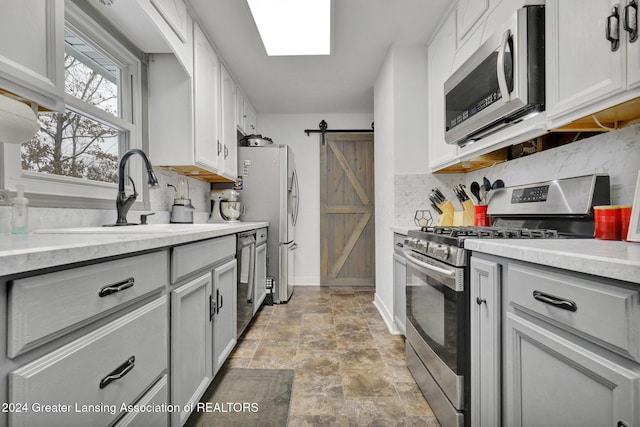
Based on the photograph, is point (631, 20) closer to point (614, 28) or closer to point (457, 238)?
point (614, 28)

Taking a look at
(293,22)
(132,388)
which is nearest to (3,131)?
(132,388)

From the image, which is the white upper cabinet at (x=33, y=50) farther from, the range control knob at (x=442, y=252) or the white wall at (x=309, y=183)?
the white wall at (x=309, y=183)

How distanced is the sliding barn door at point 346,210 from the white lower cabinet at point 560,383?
10.8ft

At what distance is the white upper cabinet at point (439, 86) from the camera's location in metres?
2.14

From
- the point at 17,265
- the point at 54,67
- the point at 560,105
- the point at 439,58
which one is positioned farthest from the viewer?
the point at 439,58

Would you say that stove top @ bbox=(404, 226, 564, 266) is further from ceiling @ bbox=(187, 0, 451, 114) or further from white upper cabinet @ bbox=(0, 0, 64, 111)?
ceiling @ bbox=(187, 0, 451, 114)

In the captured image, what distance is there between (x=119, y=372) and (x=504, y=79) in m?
1.90

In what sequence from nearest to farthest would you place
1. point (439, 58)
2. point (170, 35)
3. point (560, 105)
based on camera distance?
point (560, 105), point (170, 35), point (439, 58)

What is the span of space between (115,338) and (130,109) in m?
1.76

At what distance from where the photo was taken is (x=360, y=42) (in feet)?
8.44

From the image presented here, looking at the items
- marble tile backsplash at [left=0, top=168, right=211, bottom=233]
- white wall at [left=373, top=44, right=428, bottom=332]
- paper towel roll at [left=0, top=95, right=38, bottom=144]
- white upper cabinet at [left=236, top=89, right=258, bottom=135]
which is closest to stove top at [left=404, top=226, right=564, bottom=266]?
white wall at [left=373, top=44, right=428, bottom=332]

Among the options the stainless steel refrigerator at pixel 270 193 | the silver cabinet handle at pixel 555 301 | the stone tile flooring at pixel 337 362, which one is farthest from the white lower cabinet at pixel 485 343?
the stainless steel refrigerator at pixel 270 193

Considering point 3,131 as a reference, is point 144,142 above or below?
above

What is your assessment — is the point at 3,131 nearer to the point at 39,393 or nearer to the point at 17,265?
the point at 17,265
